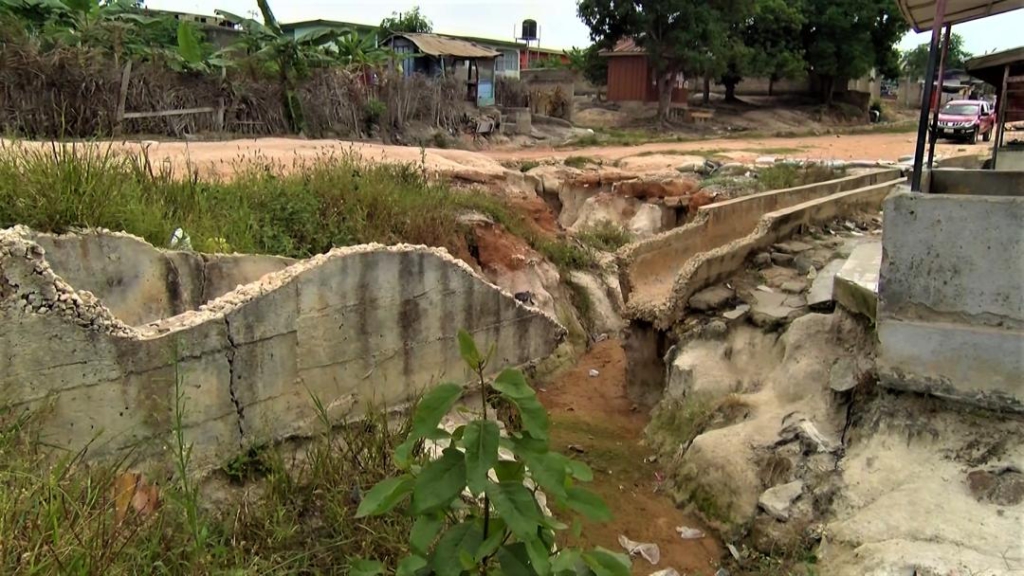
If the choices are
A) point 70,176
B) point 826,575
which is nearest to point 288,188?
point 70,176

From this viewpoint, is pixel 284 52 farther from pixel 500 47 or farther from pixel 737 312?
pixel 500 47

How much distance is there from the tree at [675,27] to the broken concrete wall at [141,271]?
24.6 metres

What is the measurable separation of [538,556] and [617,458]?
165 inches

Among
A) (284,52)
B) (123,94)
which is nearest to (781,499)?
(123,94)

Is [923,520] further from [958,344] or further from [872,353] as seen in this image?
[872,353]

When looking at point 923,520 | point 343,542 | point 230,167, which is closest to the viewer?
point 343,542

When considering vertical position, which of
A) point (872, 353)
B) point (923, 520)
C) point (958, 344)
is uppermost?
point (958, 344)

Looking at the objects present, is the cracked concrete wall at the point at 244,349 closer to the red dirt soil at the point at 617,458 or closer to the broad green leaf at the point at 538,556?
the red dirt soil at the point at 617,458

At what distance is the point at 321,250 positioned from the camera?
6398mm

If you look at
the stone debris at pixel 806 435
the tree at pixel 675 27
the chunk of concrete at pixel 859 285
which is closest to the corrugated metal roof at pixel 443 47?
the tree at pixel 675 27

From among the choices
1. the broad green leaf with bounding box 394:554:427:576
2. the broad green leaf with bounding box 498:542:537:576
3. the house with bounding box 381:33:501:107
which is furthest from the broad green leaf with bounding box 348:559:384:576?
the house with bounding box 381:33:501:107

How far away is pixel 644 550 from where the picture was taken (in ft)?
16.4

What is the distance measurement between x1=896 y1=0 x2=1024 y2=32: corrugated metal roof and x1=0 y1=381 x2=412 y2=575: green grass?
14.3 ft

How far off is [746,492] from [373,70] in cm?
1675
